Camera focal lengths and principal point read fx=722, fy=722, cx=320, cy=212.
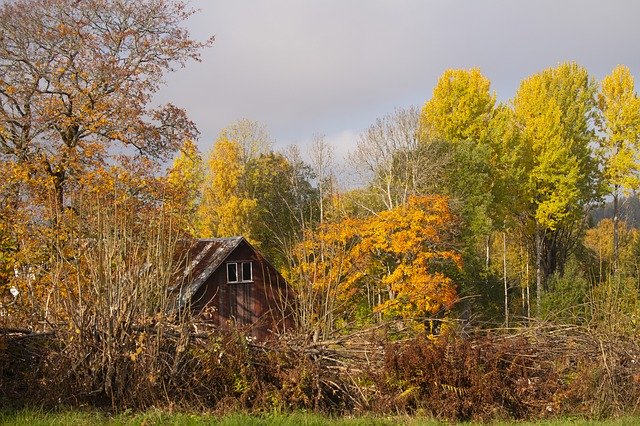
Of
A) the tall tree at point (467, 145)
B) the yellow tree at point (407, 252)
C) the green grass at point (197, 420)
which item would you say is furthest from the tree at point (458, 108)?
the green grass at point (197, 420)

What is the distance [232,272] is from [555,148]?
20501 mm

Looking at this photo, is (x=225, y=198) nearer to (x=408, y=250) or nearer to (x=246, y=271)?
(x=246, y=271)

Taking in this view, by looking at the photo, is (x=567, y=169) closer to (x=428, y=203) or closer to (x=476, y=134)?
(x=476, y=134)

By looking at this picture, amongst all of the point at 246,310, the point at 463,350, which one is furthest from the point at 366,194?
the point at 463,350

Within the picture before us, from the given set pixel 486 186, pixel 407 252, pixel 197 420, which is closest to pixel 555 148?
pixel 486 186

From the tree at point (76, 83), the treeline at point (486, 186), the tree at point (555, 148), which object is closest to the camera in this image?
the tree at point (76, 83)

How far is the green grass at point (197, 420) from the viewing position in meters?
8.05

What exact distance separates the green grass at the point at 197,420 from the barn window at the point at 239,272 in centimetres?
2909

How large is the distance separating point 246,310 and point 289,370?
28770 millimetres

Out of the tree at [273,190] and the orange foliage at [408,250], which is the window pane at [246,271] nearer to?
the orange foliage at [408,250]

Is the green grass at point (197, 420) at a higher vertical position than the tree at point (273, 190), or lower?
lower

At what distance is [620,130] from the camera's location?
45438mm

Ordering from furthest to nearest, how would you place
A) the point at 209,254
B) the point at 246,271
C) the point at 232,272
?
the point at 246,271
the point at 232,272
the point at 209,254

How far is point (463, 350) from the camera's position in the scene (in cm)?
1007
